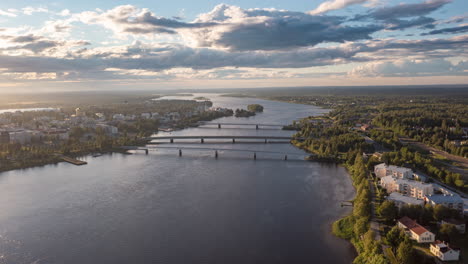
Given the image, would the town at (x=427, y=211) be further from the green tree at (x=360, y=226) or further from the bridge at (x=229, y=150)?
the bridge at (x=229, y=150)

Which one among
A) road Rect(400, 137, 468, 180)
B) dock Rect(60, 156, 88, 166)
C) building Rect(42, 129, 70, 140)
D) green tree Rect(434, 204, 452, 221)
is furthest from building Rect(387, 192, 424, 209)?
building Rect(42, 129, 70, 140)

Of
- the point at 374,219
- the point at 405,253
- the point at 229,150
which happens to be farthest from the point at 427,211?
the point at 229,150

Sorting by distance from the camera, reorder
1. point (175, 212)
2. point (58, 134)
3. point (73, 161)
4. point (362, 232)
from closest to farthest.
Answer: point (362, 232), point (175, 212), point (73, 161), point (58, 134)

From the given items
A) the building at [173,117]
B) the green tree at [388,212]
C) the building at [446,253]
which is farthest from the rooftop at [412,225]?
the building at [173,117]

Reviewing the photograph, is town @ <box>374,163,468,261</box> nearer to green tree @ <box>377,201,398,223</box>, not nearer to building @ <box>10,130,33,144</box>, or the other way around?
green tree @ <box>377,201,398,223</box>

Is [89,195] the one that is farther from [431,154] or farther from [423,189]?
[431,154]

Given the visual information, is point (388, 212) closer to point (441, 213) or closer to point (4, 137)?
point (441, 213)
